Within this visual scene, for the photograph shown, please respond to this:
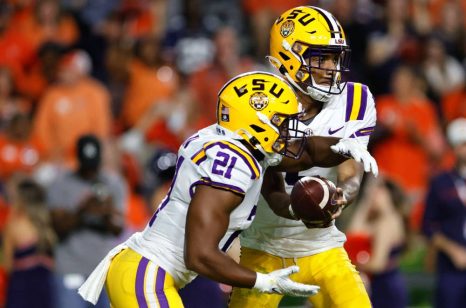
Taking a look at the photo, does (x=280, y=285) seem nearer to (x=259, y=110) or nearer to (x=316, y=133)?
(x=259, y=110)

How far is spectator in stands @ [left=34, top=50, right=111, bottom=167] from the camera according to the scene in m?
9.97

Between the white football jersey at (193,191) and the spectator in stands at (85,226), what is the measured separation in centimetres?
286

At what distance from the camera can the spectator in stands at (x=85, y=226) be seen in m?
7.95

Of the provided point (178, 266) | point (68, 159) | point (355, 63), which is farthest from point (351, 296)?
point (355, 63)

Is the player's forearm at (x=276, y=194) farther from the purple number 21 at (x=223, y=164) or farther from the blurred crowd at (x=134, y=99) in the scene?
the blurred crowd at (x=134, y=99)

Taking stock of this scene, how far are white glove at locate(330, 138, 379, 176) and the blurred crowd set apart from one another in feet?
9.29

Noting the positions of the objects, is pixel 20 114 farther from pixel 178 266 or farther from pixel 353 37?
pixel 178 266

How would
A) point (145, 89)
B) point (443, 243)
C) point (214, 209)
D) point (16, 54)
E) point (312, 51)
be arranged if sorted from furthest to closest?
1. point (16, 54)
2. point (145, 89)
3. point (443, 243)
4. point (312, 51)
5. point (214, 209)

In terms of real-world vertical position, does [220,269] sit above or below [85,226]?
above

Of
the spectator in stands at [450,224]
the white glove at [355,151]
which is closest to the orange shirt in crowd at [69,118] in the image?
the spectator in stands at [450,224]

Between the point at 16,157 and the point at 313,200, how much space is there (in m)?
5.25

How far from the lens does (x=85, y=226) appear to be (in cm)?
800

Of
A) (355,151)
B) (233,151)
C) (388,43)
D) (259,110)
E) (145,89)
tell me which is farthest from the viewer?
(388,43)

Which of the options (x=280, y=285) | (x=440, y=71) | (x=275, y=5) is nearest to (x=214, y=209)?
(x=280, y=285)
